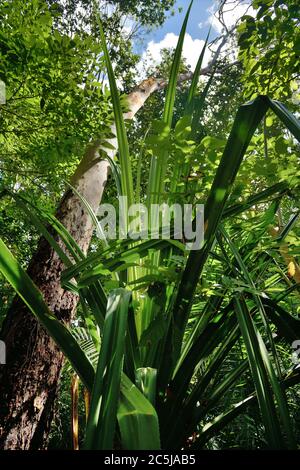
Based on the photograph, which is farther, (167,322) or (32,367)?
(32,367)

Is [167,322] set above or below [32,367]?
below

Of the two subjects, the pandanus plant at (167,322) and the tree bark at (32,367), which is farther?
the tree bark at (32,367)

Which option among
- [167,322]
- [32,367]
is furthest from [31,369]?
[167,322]

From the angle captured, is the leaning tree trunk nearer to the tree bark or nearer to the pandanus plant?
the tree bark

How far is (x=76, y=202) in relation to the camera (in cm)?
198

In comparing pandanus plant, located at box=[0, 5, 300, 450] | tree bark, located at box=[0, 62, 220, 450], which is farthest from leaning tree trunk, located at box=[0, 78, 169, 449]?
pandanus plant, located at box=[0, 5, 300, 450]

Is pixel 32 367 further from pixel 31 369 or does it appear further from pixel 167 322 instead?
pixel 167 322

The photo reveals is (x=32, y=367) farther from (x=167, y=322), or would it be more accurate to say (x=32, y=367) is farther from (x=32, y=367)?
(x=167, y=322)

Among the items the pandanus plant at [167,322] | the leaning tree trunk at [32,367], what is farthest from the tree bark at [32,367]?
the pandanus plant at [167,322]

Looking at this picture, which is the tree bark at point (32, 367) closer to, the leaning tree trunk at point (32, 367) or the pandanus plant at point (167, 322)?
the leaning tree trunk at point (32, 367)

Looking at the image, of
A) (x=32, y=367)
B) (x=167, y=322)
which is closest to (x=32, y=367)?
(x=32, y=367)

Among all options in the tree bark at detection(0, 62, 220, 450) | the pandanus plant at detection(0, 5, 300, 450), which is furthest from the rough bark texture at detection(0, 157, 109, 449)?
the pandanus plant at detection(0, 5, 300, 450)

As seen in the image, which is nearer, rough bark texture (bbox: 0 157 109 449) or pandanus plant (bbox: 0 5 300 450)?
pandanus plant (bbox: 0 5 300 450)

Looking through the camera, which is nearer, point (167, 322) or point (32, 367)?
point (167, 322)
